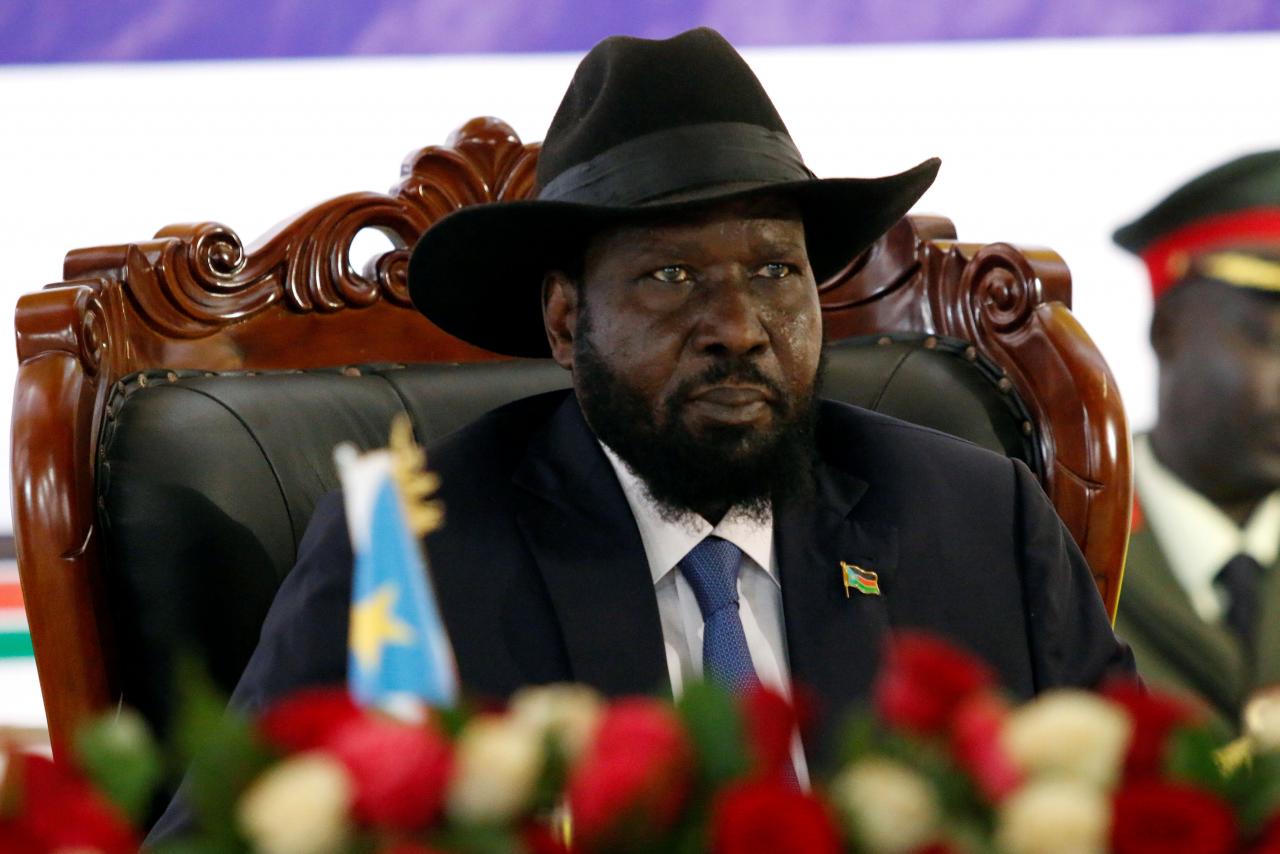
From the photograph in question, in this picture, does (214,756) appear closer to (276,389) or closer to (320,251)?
(276,389)

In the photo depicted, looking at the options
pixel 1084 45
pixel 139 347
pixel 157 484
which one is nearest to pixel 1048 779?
pixel 157 484

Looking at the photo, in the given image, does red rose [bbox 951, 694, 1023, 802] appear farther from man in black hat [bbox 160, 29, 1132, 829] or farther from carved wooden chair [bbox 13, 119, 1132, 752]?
carved wooden chair [bbox 13, 119, 1132, 752]

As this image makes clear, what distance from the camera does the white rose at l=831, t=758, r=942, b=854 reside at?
0.56 metres

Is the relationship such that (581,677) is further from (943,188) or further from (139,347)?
(943,188)

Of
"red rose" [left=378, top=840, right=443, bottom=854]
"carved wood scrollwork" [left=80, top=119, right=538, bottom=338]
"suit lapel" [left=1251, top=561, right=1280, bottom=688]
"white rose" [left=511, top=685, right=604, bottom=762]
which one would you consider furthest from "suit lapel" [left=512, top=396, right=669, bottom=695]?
"suit lapel" [left=1251, top=561, right=1280, bottom=688]

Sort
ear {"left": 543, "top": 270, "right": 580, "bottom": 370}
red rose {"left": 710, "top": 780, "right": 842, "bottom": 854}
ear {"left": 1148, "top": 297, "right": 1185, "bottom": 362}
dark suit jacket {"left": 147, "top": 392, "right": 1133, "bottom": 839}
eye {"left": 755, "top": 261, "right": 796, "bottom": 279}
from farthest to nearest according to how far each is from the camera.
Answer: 1. ear {"left": 1148, "top": 297, "right": 1185, "bottom": 362}
2. ear {"left": 543, "top": 270, "right": 580, "bottom": 370}
3. eye {"left": 755, "top": 261, "right": 796, "bottom": 279}
4. dark suit jacket {"left": 147, "top": 392, "right": 1133, "bottom": 839}
5. red rose {"left": 710, "top": 780, "right": 842, "bottom": 854}

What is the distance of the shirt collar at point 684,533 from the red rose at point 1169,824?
1029mm

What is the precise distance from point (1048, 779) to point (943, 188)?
84.4 inches

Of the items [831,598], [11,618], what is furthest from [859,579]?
[11,618]

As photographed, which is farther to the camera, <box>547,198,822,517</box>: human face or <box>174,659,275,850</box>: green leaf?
<box>547,198,822,517</box>: human face

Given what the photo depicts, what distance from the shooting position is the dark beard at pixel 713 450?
1.58 m

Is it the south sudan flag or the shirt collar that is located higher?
the shirt collar

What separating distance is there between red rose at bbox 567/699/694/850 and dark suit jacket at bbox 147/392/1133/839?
0.82 m

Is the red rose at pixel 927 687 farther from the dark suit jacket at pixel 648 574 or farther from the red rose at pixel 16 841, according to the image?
the dark suit jacket at pixel 648 574
